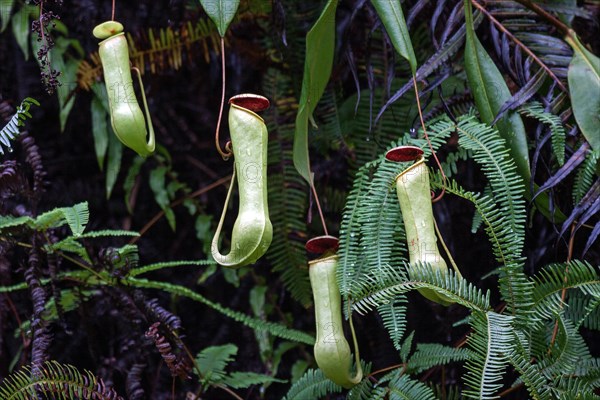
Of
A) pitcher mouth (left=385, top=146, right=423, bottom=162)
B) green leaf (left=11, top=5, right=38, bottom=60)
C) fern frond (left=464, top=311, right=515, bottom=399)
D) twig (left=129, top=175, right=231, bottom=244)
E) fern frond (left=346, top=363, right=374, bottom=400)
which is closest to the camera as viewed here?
fern frond (left=464, top=311, right=515, bottom=399)

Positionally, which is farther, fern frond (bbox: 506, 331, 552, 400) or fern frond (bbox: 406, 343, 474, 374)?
fern frond (bbox: 406, 343, 474, 374)

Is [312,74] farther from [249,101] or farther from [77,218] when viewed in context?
[77,218]

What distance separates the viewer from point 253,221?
940 millimetres

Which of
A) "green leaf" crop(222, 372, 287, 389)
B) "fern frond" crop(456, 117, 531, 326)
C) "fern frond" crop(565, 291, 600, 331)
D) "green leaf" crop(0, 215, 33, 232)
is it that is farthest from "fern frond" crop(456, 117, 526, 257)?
"green leaf" crop(0, 215, 33, 232)

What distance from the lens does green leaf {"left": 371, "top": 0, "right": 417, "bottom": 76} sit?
3.71ft

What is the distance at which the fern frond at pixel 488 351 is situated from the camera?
3.08 ft

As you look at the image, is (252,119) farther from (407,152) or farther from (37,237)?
(37,237)

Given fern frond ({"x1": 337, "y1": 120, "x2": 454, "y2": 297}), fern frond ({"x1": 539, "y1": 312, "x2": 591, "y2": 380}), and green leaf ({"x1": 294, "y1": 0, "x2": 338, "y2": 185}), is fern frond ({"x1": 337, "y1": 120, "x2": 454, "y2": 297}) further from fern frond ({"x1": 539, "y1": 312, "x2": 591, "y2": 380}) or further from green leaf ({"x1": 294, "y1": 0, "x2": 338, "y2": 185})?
fern frond ({"x1": 539, "y1": 312, "x2": 591, "y2": 380})

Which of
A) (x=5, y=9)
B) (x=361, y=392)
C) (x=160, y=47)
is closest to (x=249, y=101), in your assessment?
(x=361, y=392)

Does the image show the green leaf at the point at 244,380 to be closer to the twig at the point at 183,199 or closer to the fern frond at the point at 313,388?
the fern frond at the point at 313,388

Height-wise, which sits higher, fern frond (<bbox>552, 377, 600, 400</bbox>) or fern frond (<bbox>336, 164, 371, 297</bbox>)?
fern frond (<bbox>336, 164, 371, 297</bbox>)

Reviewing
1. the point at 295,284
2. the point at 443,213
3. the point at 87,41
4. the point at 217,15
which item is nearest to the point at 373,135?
the point at 443,213

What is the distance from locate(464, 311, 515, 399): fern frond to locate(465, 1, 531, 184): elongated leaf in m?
0.34

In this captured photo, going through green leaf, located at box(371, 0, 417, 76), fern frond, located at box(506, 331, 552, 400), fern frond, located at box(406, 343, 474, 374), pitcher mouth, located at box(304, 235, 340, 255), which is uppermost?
green leaf, located at box(371, 0, 417, 76)
